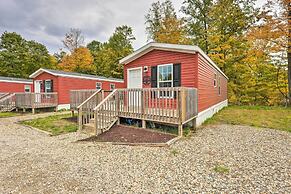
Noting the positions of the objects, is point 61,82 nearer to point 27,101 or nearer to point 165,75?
point 27,101

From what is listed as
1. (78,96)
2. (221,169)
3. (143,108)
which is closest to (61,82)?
(78,96)

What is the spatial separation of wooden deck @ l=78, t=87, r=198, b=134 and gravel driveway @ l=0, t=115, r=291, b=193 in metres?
1.02

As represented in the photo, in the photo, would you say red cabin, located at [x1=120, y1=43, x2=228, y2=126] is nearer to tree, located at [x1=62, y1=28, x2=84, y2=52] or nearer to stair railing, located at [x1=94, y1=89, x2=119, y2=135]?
stair railing, located at [x1=94, y1=89, x2=119, y2=135]

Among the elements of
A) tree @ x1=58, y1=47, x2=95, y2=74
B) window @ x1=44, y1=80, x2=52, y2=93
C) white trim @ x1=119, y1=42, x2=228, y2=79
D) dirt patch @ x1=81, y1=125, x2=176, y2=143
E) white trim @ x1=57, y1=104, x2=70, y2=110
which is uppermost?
tree @ x1=58, y1=47, x2=95, y2=74

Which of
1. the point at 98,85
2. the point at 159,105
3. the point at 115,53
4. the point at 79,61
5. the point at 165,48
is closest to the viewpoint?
the point at 159,105

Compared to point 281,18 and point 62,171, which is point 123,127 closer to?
point 62,171

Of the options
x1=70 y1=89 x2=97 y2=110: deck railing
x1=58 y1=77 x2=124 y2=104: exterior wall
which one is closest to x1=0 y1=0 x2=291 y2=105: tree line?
x1=58 y1=77 x2=124 y2=104: exterior wall

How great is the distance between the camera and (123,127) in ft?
23.1

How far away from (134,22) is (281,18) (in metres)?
21.8

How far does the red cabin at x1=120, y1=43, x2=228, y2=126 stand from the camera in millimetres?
7406

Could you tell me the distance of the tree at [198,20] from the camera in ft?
65.7

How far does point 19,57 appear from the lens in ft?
97.6

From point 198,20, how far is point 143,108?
18.5m

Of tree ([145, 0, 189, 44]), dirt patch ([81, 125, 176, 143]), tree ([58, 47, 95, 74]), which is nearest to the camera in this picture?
dirt patch ([81, 125, 176, 143])
